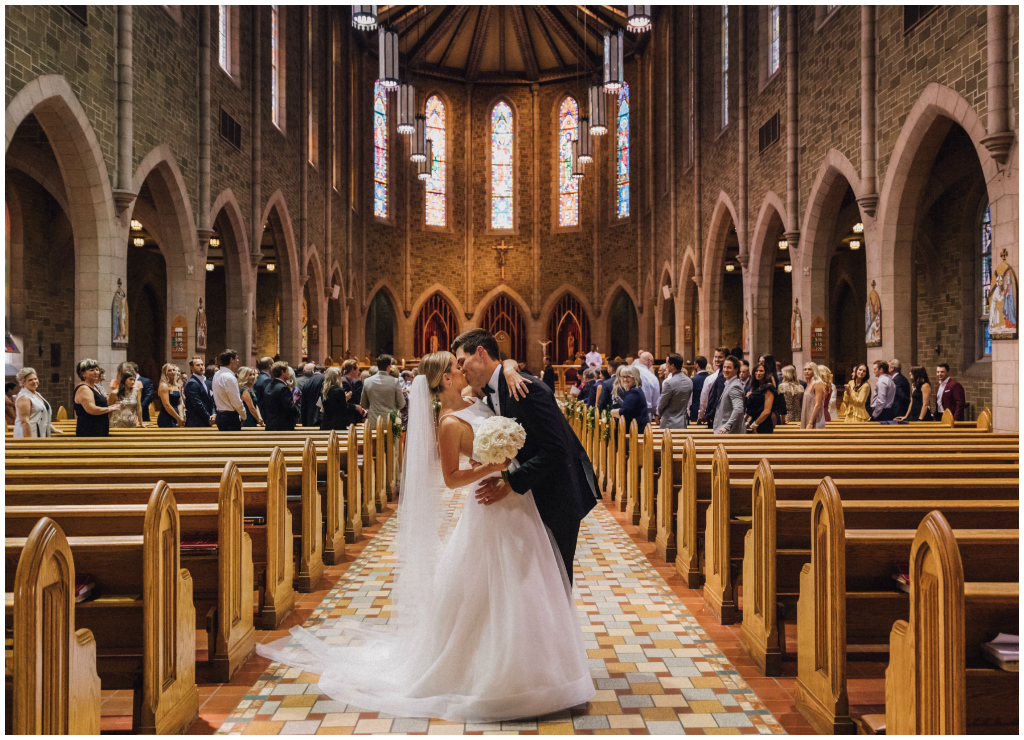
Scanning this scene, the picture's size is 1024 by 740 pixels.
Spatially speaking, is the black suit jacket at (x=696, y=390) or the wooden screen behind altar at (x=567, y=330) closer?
the black suit jacket at (x=696, y=390)

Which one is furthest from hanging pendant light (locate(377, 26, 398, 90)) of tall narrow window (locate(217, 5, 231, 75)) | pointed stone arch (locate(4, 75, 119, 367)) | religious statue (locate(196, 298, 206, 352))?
pointed stone arch (locate(4, 75, 119, 367))

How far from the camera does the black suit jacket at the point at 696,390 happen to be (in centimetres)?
943

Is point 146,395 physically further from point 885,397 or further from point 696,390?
point 885,397

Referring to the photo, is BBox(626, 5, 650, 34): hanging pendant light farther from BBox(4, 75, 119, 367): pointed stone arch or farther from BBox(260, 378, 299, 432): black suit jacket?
BBox(260, 378, 299, 432): black suit jacket

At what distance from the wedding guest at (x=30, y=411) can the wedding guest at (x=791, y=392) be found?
25.3 ft

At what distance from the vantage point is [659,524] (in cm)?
581

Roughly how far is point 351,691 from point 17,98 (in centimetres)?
718

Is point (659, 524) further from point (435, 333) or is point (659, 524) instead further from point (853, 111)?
point (435, 333)

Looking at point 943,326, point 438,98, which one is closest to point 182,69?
point 943,326

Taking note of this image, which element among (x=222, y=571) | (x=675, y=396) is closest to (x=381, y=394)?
(x=675, y=396)

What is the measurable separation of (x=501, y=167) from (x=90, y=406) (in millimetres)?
21867

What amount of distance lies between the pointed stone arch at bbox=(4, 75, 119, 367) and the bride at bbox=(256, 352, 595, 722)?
294 inches

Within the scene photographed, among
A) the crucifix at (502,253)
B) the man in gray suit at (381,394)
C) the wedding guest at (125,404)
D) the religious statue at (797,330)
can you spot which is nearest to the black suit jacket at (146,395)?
the wedding guest at (125,404)

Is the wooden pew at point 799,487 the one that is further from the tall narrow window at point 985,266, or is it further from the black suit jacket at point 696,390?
the tall narrow window at point 985,266
